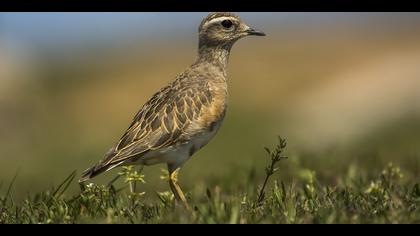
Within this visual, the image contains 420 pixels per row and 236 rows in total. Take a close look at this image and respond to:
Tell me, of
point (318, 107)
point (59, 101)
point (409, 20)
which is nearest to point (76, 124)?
point (59, 101)

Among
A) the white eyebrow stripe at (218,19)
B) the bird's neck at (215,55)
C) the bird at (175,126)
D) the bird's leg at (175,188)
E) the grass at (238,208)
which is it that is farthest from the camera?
the white eyebrow stripe at (218,19)

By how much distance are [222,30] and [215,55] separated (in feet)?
1.24

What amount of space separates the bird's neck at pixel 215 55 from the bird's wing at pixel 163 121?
0.64 m

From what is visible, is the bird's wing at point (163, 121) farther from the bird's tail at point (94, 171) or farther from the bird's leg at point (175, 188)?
the bird's leg at point (175, 188)

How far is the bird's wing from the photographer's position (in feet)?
27.3

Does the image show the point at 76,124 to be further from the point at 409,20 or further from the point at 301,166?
the point at 409,20

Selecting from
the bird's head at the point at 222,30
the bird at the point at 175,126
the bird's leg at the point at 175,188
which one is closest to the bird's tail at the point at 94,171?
the bird at the point at 175,126

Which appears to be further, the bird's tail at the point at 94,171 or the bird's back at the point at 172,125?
the bird's back at the point at 172,125

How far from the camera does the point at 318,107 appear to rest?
2862cm

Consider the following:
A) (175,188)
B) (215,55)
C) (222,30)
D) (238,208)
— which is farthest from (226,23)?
(238,208)

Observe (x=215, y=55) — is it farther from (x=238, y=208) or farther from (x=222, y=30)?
(x=238, y=208)

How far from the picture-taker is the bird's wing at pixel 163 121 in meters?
8.32

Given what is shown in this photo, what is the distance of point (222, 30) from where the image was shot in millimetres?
9719
